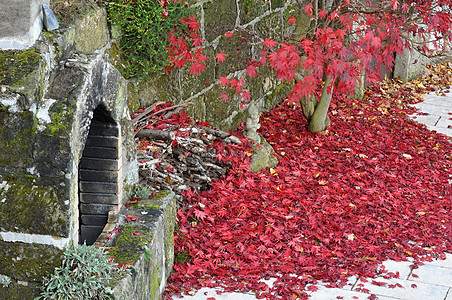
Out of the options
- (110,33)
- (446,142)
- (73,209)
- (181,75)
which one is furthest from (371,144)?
(73,209)

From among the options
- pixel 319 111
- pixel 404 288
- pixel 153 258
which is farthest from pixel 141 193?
pixel 319 111

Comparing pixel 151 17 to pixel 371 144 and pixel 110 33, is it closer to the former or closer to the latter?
pixel 110 33

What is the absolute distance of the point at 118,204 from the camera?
3.57 m

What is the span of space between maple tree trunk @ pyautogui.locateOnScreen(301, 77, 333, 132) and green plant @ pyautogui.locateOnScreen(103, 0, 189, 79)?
2.41 m

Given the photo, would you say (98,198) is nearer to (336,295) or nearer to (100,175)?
(100,175)

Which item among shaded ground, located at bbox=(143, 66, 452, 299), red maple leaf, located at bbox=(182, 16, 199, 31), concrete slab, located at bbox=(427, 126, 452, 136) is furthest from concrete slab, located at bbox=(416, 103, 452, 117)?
red maple leaf, located at bbox=(182, 16, 199, 31)

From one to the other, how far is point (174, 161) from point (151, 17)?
1.30 meters

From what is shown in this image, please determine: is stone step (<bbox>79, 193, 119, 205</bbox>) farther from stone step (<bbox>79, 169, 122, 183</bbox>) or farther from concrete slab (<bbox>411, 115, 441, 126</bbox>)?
concrete slab (<bbox>411, 115, 441, 126</bbox>)

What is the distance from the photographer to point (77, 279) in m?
2.80

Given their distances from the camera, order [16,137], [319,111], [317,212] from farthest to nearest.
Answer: [319,111]
[317,212]
[16,137]

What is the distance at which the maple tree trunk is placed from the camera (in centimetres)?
691

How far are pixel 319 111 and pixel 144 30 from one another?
2.89 metres

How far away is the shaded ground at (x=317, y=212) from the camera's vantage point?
4.19 m

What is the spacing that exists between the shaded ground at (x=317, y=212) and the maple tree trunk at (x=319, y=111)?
123mm
